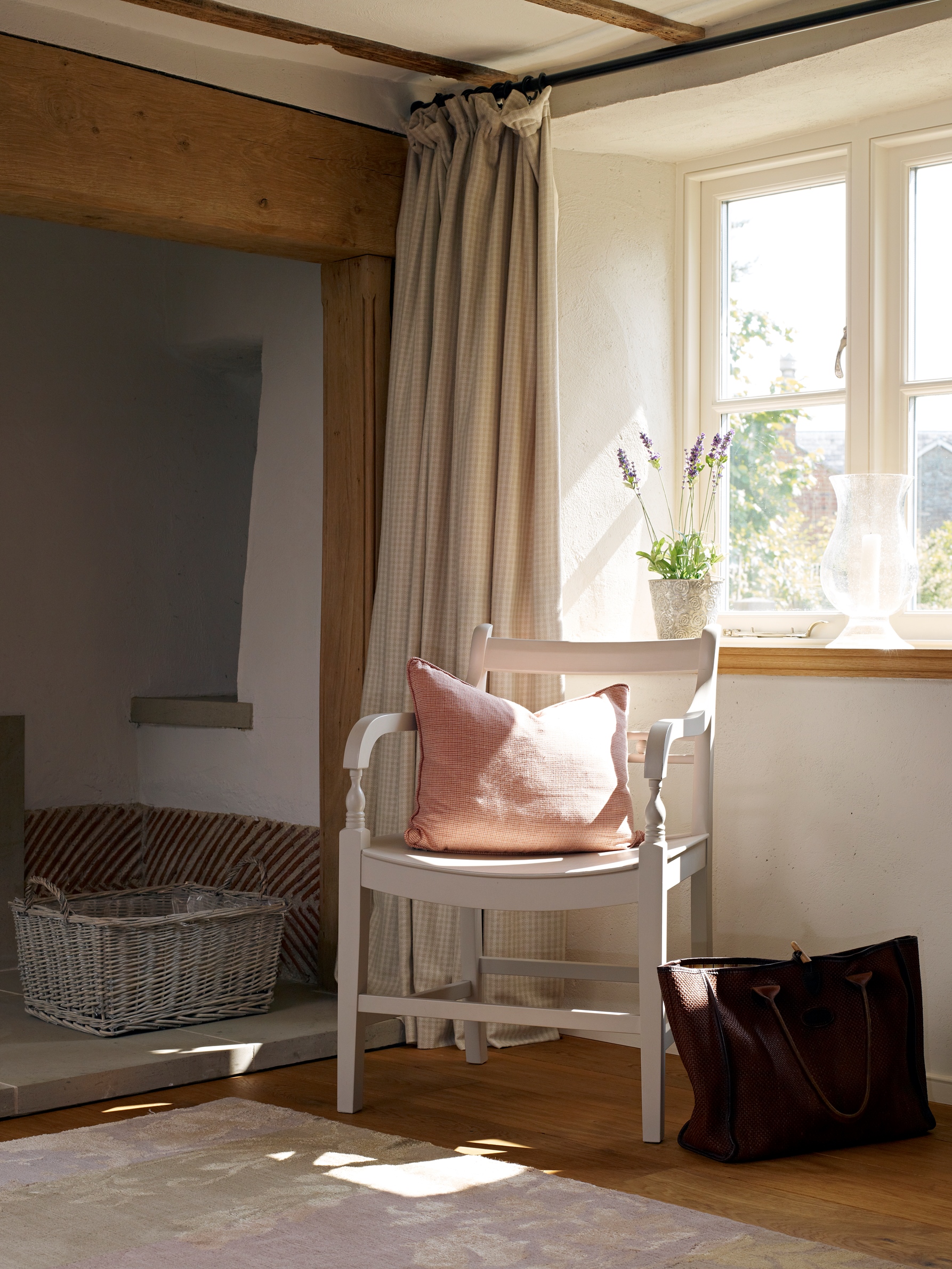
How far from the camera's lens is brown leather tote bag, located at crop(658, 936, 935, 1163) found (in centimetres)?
231

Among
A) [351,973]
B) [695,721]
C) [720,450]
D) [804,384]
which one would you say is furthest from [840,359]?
[351,973]

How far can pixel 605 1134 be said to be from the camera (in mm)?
2451

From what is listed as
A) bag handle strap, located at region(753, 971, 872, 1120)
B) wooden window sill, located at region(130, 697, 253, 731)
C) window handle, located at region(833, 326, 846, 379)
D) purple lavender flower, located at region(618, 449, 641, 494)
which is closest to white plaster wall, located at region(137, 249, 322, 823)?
wooden window sill, located at region(130, 697, 253, 731)

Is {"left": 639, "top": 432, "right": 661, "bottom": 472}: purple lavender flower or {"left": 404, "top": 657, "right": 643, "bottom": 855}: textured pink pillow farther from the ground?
{"left": 639, "top": 432, "right": 661, "bottom": 472}: purple lavender flower

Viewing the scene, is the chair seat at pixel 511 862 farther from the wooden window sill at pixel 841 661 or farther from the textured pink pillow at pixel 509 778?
the wooden window sill at pixel 841 661

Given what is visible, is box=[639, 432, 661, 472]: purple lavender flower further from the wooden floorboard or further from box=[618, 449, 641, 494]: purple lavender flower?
the wooden floorboard

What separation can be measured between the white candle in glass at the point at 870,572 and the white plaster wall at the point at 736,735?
0.81 feet

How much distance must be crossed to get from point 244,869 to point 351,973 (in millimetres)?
1149

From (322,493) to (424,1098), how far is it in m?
1.48

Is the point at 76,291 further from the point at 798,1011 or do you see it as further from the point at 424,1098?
the point at 798,1011

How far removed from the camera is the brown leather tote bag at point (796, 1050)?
231 centimetres

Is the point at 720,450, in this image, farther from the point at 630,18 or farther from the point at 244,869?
the point at 244,869

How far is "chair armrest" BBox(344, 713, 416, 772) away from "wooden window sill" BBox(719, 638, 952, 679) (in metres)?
0.75

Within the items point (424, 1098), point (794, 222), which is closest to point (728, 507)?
point (794, 222)
